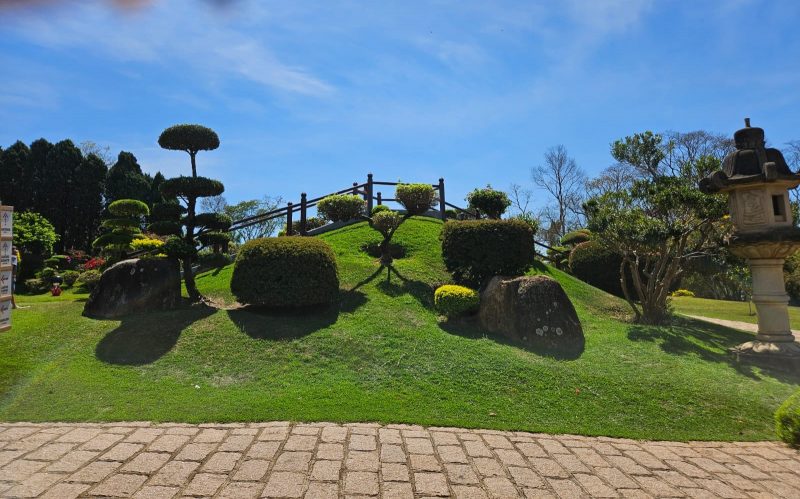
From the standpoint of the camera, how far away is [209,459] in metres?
4.34

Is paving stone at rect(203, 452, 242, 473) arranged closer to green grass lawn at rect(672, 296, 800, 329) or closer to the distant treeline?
green grass lawn at rect(672, 296, 800, 329)

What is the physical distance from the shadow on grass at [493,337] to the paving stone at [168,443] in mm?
5590

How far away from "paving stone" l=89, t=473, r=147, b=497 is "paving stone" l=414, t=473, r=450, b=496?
237cm

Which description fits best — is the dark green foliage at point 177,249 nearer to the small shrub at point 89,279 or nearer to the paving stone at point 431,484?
the small shrub at point 89,279

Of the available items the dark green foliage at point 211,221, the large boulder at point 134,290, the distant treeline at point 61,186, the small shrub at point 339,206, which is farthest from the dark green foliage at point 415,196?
the distant treeline at point 61,186

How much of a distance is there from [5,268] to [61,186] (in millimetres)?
29954

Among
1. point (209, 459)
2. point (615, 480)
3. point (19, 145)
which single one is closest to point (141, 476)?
point (209, 459)

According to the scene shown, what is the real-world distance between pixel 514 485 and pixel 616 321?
8.74 metres

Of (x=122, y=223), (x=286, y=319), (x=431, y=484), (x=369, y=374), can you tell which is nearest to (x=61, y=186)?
(x=122, y=223)

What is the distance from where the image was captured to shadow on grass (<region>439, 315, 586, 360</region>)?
8477 millimetres

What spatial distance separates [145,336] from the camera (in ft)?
27.4

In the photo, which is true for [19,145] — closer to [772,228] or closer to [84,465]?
[84,465]

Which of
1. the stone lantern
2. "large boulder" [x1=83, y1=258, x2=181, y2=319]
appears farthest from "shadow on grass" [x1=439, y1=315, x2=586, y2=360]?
"large boulder" [x1=83, y1=258, x2=181, y2=319]

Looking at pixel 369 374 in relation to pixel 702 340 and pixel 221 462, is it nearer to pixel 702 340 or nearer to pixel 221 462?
pixel 221 462
